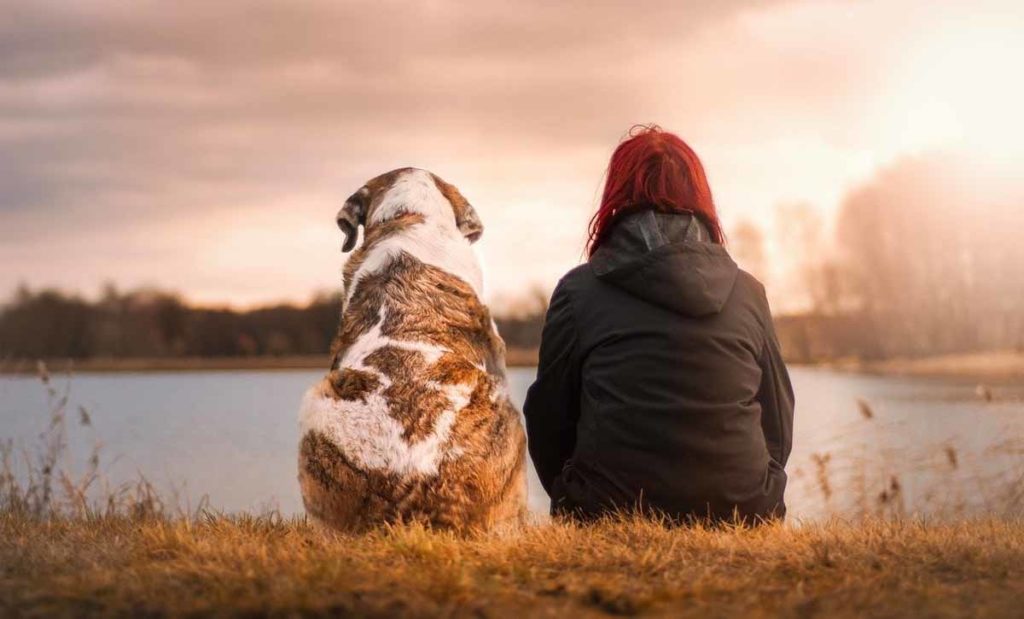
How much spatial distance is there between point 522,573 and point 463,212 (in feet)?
8.76

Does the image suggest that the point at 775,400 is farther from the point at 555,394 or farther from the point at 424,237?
the point at 424,237

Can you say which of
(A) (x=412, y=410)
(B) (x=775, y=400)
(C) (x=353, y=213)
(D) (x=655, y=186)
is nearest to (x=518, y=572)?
(A) (x=412, y=410)

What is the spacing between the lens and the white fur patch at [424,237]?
5.63m

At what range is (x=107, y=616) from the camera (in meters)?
3.77

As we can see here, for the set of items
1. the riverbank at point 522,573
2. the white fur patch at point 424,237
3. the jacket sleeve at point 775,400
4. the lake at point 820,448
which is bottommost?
the lake at point 820,448

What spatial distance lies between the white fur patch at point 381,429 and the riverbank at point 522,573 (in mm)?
338

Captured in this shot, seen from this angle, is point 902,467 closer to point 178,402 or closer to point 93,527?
point 93,527

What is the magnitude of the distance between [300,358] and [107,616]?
67.4ft

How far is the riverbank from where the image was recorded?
12.6 ft

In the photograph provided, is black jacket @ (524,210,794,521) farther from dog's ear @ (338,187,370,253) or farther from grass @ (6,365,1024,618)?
dog's ear @ (338,187,370,253)

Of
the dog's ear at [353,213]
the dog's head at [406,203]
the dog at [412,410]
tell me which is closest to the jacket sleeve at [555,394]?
the dog at [412,410]

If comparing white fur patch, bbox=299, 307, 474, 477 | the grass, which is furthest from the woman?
white fur patch, bbox=299, 307, 474, 477

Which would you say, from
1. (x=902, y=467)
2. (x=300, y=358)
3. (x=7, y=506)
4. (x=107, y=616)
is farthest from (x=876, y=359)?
(x=107, y=616)

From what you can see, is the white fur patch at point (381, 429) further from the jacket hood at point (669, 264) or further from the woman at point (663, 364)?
the jacket hood at point (669, 264)
